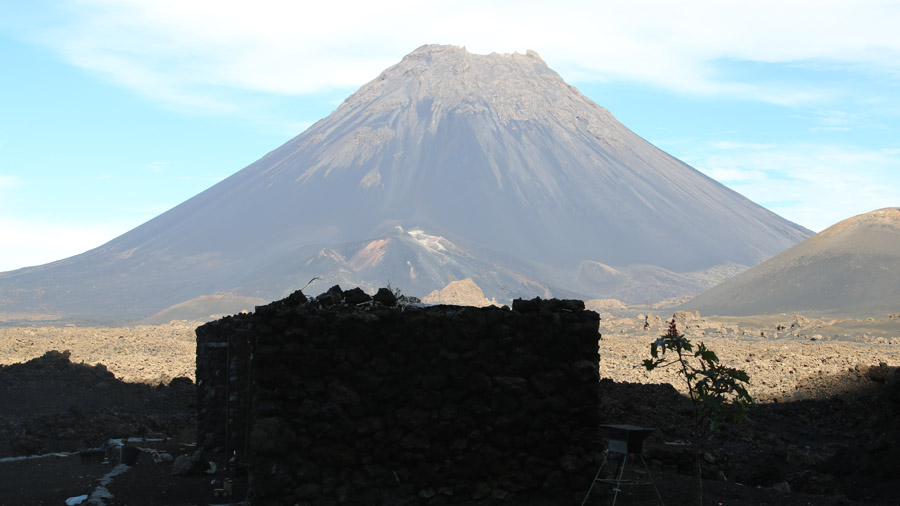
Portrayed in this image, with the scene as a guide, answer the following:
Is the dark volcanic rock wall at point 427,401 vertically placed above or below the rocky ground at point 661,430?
above

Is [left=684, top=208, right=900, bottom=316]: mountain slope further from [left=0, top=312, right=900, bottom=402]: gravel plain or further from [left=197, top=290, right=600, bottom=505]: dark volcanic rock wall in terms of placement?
[left=197, top=290, right=600, bottom=505]: dark volcanic rock wall

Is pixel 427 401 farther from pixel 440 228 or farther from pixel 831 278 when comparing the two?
pixel 440 228

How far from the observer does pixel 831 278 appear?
69.0 m

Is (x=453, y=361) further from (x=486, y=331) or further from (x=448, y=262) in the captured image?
(x=448, y=262)

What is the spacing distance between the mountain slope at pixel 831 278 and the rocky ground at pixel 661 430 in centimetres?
3921

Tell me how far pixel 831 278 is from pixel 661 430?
6117 centimetres

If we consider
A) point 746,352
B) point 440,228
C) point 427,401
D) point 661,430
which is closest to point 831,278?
point 746,352

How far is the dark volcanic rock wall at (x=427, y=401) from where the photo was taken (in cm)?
880

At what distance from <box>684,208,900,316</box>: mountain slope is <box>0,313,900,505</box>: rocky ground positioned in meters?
39.2

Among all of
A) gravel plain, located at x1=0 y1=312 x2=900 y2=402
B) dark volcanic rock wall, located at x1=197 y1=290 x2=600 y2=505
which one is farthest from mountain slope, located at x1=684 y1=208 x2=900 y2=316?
dark volcanic rock wall, located at x1=197 y1=290 x2=600 y2=505

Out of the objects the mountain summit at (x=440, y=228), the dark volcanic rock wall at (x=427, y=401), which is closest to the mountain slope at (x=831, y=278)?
the mountain summit at (x=440, y=228)

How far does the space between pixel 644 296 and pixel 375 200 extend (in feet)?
192

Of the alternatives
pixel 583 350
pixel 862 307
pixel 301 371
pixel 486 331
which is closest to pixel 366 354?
pixel 301 371

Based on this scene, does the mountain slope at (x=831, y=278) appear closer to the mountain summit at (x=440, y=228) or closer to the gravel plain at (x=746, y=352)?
the gravel plain at (x=746, y=352)
